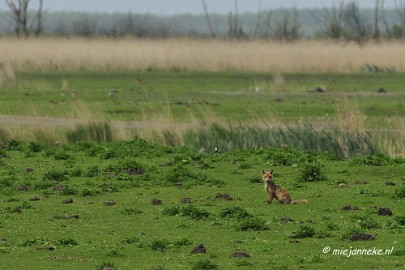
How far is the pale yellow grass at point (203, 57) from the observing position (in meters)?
48.2

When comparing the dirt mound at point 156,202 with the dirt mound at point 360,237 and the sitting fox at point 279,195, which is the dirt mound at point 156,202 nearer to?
the sitting fox at point 279,195

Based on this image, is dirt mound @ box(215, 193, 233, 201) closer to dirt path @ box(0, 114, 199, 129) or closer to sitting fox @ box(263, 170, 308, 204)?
sitting fox @ box(263, 170, 308, 204)

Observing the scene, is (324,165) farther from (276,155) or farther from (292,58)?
(292,58)

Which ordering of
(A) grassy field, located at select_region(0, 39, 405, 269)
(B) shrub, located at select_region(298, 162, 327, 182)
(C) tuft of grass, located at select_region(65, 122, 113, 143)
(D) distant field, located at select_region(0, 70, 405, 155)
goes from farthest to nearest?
(D) distant field, located at select_region(0, 70, 405, 155) → (C) tuft of grass, located at select_region(65, 122, 113, 143) → (B) shrub, located at select_region(298, 162, 327, 182) → (A) grassy field, located at select_region(0, 39, 405, 269)

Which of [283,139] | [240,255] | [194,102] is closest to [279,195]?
[240,255]

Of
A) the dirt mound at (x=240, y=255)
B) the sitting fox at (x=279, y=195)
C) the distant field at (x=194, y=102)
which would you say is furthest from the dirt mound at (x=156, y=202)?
the distant field at (x=194, y=102)

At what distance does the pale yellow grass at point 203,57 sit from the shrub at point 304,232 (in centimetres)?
3480

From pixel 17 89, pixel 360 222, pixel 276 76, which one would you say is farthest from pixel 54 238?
pixel 276 76

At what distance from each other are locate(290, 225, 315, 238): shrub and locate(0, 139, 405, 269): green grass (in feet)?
0.04

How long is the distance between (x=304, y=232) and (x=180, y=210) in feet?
7.51

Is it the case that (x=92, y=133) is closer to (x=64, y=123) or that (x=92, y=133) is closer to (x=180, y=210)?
(x=64, y=123)

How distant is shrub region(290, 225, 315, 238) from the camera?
12.7 meters

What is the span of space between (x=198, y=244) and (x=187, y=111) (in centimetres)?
1878

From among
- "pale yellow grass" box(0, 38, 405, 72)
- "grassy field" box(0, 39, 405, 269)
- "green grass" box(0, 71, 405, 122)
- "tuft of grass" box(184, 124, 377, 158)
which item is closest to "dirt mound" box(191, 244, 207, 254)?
"grassy field" box(0, 39, 405, 269)
